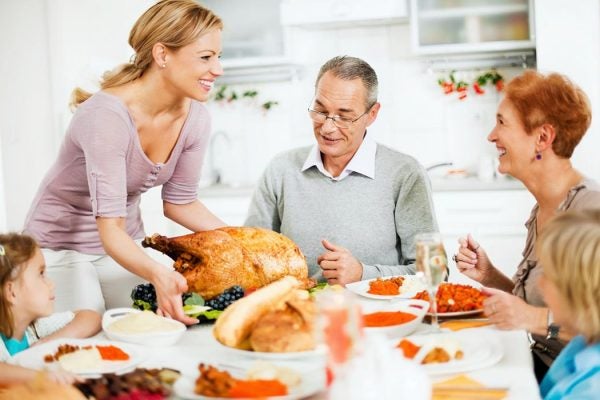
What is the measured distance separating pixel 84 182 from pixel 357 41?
303 centimetres

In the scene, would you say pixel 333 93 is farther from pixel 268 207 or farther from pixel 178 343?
pixel 178 343

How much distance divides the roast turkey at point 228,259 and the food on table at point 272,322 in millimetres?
500

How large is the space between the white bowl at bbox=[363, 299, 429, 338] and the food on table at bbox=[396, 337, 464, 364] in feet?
0.28

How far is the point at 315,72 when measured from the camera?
525 centimetres

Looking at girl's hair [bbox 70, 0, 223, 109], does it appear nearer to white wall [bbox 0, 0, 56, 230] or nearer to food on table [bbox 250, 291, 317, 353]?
food on table [bbox 250, 291, 317, 353]

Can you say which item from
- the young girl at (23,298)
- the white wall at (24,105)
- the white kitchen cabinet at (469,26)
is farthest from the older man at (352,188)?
the white wall at (24,105)

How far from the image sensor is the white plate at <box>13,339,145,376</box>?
1.56m

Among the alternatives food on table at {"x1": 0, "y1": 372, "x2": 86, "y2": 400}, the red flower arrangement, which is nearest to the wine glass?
food on table at {"x1": 0, "y1": 372, "x2": 86, "y2": 400}

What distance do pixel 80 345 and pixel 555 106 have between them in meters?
1.42

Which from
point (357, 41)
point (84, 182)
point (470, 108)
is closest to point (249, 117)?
point (357, 41)

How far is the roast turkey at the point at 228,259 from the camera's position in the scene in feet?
7.02

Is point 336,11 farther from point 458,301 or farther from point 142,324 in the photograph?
point 142,324

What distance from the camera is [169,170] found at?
260 cm

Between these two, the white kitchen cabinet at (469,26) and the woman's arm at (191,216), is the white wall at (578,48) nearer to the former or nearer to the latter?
the white kitchen cabinet at (469,26)
